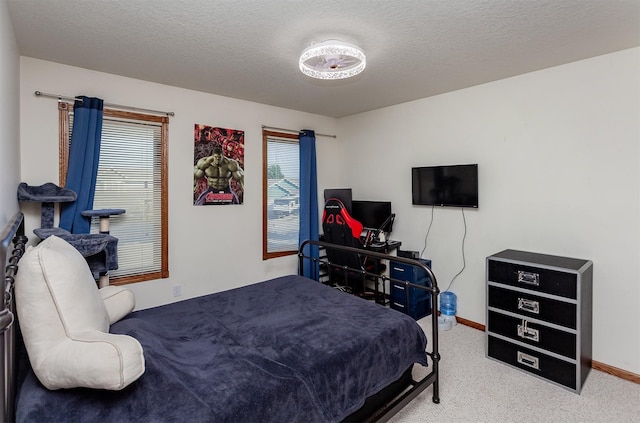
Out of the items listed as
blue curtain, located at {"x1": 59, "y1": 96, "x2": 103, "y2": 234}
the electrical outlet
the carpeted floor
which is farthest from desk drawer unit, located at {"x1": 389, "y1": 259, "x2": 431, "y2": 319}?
blue curtain, located at {"x1": 59, "y1": 96, "x2": 103, "y2": 234}

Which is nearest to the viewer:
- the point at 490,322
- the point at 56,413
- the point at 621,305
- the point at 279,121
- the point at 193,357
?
the point at 56,413

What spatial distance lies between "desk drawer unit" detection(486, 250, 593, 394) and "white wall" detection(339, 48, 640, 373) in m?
0.20

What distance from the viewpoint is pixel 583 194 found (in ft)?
8.57

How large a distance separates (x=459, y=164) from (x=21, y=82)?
3.96 metres

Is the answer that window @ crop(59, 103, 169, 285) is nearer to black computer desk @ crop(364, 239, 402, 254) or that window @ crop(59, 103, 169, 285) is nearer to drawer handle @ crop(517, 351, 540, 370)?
black computer desk @ crop(364, 239, 402, 254)

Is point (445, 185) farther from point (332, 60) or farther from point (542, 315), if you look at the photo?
point (332, 60)

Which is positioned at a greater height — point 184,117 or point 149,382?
point 184,117

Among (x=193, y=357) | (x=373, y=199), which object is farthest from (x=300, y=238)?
(x=193, y=357)

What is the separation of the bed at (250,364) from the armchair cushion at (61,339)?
6 cm

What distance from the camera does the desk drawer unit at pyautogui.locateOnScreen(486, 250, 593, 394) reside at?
229 centimetres

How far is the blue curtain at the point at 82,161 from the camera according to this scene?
2.66 m

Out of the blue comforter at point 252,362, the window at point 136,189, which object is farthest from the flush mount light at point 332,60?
the window at point 136,189

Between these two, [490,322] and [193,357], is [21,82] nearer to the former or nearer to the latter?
[193,357]

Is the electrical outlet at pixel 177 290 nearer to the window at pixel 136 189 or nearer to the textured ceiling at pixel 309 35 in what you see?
the window at pixel 136 189
